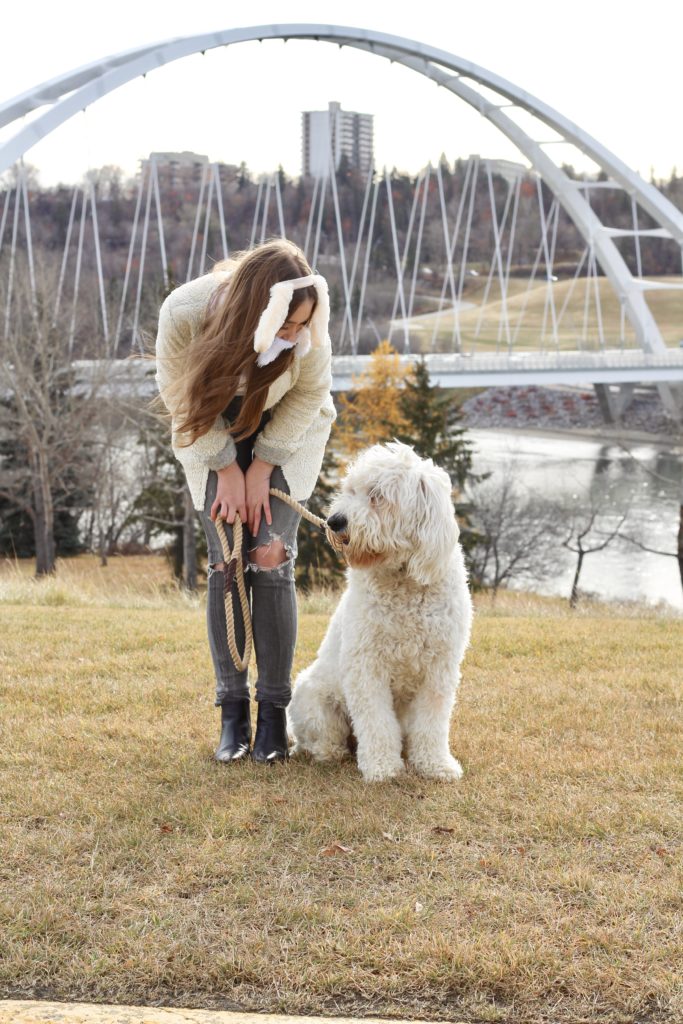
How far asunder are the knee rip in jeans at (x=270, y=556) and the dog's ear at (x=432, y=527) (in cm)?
48

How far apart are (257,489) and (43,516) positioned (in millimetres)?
17967

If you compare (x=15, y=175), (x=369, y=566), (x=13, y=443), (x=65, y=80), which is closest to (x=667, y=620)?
(x=369, y=566)

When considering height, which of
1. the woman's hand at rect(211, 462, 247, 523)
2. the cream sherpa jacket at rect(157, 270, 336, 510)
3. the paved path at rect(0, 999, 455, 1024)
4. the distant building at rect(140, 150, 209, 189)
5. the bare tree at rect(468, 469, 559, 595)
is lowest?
the bare tree at rect(468, 469, 559, 595)

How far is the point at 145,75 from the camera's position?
19531mm

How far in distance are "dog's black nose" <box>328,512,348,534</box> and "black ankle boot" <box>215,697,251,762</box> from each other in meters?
0.74

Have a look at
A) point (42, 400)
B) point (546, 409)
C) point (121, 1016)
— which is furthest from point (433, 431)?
point (546, 409)

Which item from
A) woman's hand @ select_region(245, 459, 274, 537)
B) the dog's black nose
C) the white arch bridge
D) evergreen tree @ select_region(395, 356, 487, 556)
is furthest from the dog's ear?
evergreen tree @ select_region(395, 356, 487, 556)

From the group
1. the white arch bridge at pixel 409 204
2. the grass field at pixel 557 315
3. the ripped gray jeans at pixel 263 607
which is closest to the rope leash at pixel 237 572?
the ripped gray jeans at pixel 263 607

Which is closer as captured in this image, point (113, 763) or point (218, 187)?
point (113, 763)

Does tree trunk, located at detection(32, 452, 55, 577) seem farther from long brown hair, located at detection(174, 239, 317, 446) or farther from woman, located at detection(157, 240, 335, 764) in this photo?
long brown hair, located at detection(174, 239, 317, 446)

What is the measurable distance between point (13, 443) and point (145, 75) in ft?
26.8

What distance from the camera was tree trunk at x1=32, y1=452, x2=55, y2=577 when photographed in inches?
774

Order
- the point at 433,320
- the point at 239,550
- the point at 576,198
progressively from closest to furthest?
1. the point at 239,550
2. the point at 576,198
3. the point at 433,320

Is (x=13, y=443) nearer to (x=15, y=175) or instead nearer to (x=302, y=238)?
(x=15, y=175)
